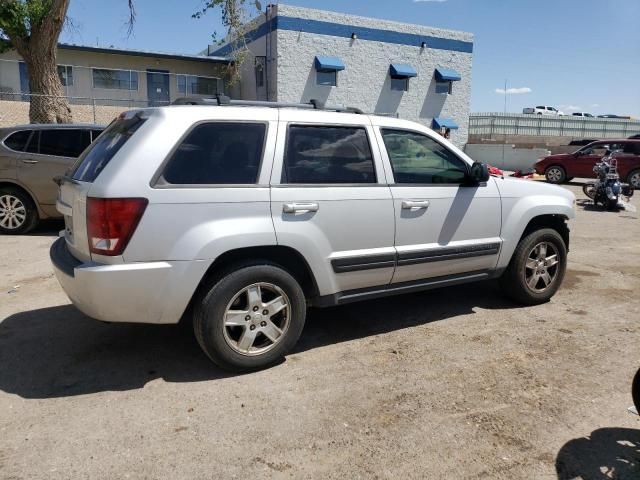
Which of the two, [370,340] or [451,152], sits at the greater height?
[451,152]

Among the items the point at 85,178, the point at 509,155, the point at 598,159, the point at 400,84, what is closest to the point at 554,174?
the point at 598,159

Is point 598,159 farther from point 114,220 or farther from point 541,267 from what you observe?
point 114,220

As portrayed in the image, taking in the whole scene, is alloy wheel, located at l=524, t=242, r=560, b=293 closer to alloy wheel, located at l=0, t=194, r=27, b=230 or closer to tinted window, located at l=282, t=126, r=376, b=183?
tinted window, located at l=282, t=126, r=376, b=183

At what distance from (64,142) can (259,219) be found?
6458 millimetres

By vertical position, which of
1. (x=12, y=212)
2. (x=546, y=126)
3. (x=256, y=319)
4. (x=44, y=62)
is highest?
(x=546, y=126)

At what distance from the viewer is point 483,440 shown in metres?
2.99

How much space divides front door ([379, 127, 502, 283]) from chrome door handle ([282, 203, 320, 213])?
76 cm

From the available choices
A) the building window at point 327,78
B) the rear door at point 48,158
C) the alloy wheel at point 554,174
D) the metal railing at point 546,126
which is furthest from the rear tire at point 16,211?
the metal railing at point 546,126

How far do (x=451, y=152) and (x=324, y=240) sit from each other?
1.59m

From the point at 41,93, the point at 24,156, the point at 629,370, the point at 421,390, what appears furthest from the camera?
the point at 41,93

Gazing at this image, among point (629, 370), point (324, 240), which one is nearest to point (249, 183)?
point (324, 240)

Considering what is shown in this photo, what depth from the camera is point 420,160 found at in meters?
4.54

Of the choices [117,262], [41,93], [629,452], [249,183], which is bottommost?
[629,452]

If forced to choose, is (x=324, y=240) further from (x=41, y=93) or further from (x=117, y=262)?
(x=41, y=93)
